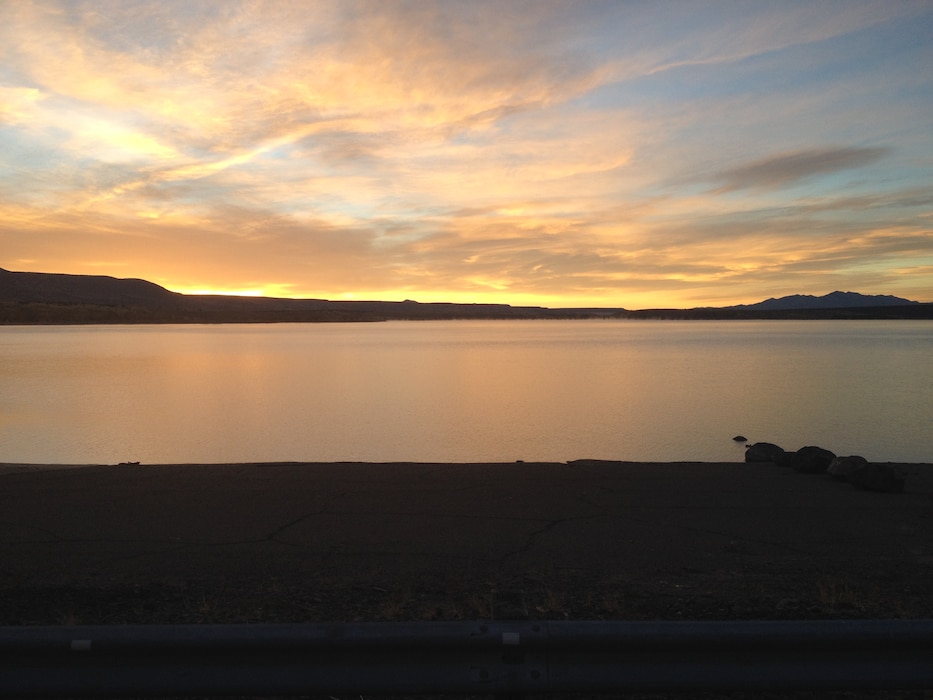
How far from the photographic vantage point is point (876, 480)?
11336 mm

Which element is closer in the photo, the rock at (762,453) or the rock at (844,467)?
the rock at (844,467)

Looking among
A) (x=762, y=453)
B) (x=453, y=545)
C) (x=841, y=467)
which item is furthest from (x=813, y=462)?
(x=453, y=545)

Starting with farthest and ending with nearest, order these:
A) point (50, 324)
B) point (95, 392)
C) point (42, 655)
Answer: point (50, 324) → point (95, 392) → point (42, 655)

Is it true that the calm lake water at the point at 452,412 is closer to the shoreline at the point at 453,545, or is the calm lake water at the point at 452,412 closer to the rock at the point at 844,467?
the rock at the point at 844,467

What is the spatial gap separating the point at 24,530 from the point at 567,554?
602cm

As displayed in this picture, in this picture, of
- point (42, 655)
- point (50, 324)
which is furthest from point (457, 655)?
point (50, 324)

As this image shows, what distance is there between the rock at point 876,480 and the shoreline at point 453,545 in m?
0.19

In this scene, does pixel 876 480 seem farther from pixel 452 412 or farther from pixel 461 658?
pixel 452 412

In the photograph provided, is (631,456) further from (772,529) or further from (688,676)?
(688,676)

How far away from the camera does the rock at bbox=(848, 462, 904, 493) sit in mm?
11289

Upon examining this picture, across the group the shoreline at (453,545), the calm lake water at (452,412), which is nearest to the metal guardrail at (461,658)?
the shoreline at (453,545)

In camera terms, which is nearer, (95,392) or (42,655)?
(42,655)

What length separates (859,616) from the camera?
566cm

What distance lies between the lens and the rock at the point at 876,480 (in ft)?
37.0
